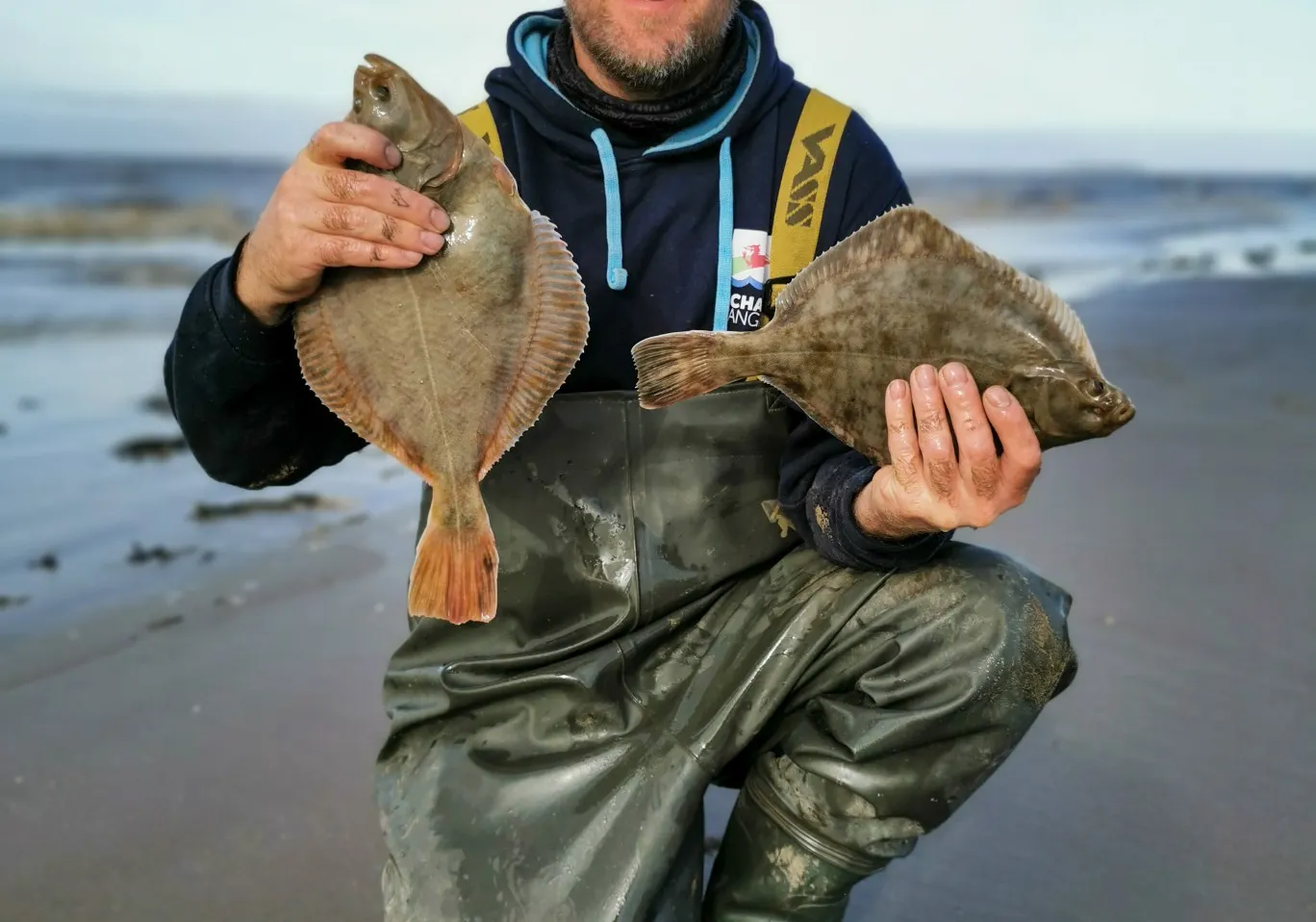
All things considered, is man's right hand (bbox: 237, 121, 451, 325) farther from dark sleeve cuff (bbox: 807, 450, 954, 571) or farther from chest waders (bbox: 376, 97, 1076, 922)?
dark sleeve cuff (bbox: 807, 450, 954, 571)

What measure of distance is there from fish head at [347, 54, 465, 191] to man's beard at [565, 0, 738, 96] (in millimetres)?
930

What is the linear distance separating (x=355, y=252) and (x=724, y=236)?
1.10 m

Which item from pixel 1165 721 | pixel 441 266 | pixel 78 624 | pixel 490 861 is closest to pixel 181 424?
pixel 441 266

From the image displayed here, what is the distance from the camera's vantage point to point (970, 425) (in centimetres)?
A: 217

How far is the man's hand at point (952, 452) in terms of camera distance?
7.09 feet

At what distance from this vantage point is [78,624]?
4.27 m

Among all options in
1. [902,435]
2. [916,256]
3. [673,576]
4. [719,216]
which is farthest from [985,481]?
[719,216]

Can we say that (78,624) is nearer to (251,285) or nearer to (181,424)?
(181,424)

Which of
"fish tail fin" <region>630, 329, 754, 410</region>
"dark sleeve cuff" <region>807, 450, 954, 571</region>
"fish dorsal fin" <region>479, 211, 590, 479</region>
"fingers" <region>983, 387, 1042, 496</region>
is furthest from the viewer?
"dark sleeve cuff" <region>807, 450, 954, 571</region>

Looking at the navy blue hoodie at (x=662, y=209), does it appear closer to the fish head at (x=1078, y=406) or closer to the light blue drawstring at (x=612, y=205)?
the light blue drawstring at (x=612, y=205)

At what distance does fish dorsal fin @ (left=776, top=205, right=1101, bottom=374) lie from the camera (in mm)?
2166

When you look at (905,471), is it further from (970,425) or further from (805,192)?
(805,192)

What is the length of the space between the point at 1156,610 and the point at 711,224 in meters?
2.45

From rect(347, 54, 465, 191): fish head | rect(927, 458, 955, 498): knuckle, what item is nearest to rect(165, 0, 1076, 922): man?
rect(927, 458, 955, 498): knuckle
